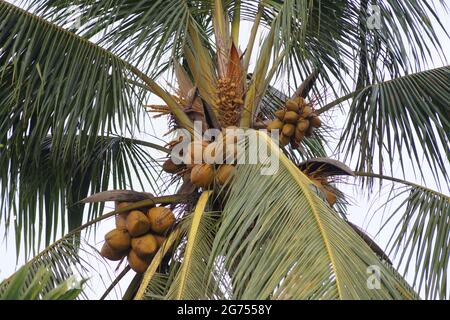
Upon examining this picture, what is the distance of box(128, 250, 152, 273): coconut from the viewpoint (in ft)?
18.8

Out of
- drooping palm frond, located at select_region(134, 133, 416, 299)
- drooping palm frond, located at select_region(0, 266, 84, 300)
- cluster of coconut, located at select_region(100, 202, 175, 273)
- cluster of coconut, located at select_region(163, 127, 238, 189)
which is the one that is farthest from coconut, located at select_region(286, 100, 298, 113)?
drooping palm frond, located at select_region(0, 266, 84, 300)

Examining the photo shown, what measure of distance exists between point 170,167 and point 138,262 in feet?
2.48

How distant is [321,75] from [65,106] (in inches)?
84.6

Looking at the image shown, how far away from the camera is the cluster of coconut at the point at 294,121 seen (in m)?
6.16

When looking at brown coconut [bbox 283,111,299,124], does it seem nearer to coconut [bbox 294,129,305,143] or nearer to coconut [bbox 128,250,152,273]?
coconut [bbox 294,129,305,143]

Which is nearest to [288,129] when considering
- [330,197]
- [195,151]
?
[330,197]

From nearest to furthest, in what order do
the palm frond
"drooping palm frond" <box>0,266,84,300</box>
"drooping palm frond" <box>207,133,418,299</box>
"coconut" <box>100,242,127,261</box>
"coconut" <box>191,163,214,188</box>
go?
"drooping palm frond" <box>0,266,84,300</box> < "drooping palm frond" <box>207,133,418,299</box> < the palm frond < "coconut" <box>191,163,214,188</box> < "coconut" <box>100,242,127,261</box>

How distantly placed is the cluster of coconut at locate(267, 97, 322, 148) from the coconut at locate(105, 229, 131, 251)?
117 cm

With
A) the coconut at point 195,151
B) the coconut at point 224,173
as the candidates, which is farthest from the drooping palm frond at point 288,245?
the coconut at point 195,151

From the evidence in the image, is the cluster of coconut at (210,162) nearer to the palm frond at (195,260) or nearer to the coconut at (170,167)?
the palm frond at (195,260)

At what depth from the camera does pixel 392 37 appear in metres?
6.98

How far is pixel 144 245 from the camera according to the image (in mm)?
5691

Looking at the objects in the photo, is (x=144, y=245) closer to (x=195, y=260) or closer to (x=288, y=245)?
(x=195, y=260)

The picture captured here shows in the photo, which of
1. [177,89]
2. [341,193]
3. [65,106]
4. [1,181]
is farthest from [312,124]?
[1,181]
